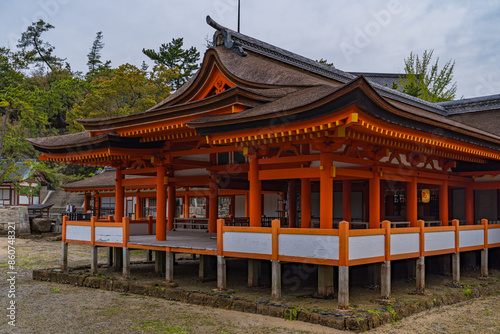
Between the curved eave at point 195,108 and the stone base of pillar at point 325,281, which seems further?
the curved eave at point 195,108

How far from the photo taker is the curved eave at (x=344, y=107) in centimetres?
906

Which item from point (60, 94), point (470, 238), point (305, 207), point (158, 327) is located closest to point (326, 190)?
point (305, 207)

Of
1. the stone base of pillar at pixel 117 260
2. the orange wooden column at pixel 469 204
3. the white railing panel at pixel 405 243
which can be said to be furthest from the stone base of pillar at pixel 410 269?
the stone base of pillar at pixel 117 260

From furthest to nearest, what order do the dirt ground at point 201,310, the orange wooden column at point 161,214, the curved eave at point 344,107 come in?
1. the orange wooden column at point 161,214
2. the dirt ground at point 201,310
3. the curved eave at point 344,107

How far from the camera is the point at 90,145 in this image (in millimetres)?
14914

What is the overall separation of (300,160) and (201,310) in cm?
401

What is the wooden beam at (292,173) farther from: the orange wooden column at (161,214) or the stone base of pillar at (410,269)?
the stone base of pillar at (410,269)

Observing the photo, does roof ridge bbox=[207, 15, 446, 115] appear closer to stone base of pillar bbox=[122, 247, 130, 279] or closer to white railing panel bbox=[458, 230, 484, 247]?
white railing panel bbox=[458, 230, 484, 247]

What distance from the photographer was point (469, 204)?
1628 cm

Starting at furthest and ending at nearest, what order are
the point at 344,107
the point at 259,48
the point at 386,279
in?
the point at 259,48 → the point at 386,279 → the point at 344,107

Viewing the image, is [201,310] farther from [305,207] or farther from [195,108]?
[195,108]

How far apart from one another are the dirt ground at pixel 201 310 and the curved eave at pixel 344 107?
385cm

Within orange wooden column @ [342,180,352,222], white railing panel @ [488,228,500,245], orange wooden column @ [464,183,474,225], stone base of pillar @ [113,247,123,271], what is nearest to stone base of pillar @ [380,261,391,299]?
orange wooden column @ [342,180,352,222]

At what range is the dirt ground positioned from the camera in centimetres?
952
